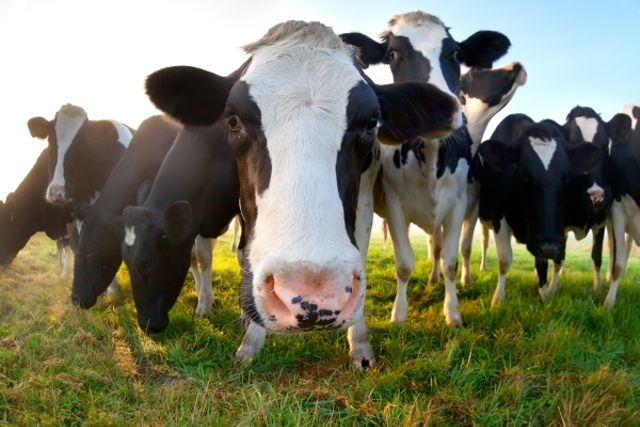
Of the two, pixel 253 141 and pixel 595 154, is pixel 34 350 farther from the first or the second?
pixel 595 154

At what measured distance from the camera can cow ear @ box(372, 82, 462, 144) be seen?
387 cm

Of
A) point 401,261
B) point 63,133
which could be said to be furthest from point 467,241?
point 63,133

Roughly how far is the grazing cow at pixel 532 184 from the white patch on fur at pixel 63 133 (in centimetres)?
557

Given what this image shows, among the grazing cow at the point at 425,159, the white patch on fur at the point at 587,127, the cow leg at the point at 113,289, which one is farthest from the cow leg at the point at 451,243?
the cow leg at the point at 113,289

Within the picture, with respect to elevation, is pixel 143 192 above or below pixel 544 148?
Result: below

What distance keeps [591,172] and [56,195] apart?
6892 mm

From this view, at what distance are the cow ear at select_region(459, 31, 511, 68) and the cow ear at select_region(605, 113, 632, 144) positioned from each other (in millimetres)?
2421

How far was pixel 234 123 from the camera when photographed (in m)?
3.25

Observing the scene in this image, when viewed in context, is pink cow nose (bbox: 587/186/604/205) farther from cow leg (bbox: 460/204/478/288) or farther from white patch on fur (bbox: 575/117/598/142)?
cow leg (bbox: 460/204/478/288)

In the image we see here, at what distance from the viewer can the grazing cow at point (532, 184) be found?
19.4ft

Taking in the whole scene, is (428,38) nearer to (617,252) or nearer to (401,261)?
(401,261)

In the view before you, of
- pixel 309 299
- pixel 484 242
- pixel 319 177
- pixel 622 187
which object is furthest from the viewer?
pixel 484 242

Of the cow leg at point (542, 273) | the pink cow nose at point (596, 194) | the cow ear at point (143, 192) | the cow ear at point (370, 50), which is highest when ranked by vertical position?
the cow ear at point (370, 50)

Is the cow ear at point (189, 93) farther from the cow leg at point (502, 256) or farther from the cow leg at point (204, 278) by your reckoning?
the cow leg at point (502, 256)
